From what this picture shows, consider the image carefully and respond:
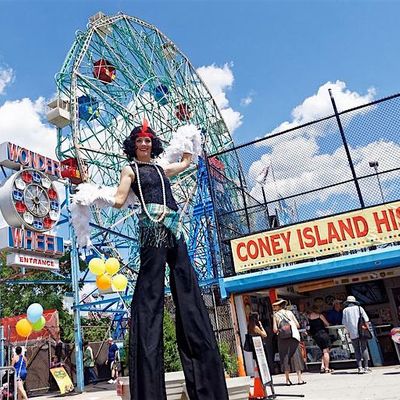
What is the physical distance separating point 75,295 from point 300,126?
8992 millimetres

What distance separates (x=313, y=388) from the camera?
21.4 feet

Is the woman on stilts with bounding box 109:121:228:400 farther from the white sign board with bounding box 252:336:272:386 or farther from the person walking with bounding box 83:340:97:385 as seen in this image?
the person walking with bounding box 83:340:97:385

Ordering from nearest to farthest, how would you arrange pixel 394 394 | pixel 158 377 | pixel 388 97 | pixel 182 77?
pixel 158 377 → pixel 394 394 → pixel 388 97 → pixel 182 77

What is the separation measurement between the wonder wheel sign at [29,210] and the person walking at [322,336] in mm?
9115

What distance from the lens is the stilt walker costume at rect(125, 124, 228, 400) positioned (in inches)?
87.0

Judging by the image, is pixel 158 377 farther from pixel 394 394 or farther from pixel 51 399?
pixel 51 399

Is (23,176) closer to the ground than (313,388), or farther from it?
farther from it

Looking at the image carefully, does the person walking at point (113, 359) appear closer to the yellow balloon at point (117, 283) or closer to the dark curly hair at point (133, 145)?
the yellow balloon at point (117, 283)

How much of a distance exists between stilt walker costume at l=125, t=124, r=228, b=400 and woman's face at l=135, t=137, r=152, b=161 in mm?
206

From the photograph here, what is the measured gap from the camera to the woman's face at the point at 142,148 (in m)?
2.73

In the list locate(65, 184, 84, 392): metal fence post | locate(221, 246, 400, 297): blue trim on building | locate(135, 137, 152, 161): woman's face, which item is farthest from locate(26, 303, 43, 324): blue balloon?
locate(135, 137, 152, 161): woman's face

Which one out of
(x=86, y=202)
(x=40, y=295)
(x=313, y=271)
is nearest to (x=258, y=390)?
(x=313, y=271)

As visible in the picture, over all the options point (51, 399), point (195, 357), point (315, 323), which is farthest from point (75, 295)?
point (195, 357)

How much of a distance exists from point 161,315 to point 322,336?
24.9 ft
